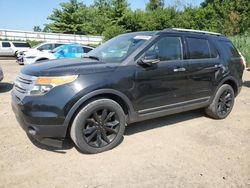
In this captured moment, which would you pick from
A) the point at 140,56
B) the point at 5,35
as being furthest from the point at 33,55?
the point at 5,35

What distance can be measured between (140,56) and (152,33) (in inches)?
24.4

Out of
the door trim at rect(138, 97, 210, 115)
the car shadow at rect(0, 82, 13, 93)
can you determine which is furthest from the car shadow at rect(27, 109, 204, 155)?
the car shadow at rect(0, 82, 13, 93)

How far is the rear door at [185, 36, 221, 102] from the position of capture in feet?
16.5

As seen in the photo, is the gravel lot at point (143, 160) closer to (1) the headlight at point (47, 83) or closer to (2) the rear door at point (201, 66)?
(2) the rear door at point (201, 66)

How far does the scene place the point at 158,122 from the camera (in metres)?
5.52

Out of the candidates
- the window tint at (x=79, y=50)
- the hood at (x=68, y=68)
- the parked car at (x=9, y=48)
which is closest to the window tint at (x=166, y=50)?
the hood at (x=68, y=68)

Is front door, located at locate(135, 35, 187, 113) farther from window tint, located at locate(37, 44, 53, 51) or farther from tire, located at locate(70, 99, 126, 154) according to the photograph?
window tint, located at locate(37, 44, 53, 51)

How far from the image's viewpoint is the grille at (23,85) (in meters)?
3.76

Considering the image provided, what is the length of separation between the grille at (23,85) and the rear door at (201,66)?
2696mm

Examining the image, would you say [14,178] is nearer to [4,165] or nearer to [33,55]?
[4,165]

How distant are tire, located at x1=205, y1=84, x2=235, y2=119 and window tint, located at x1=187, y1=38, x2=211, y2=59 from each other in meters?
0.86

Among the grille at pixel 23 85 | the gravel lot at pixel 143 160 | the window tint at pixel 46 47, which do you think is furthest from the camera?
the window tint at pixel 46 47

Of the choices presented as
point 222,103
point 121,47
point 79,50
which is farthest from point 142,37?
point 79,50

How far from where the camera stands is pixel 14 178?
336 centimetres
